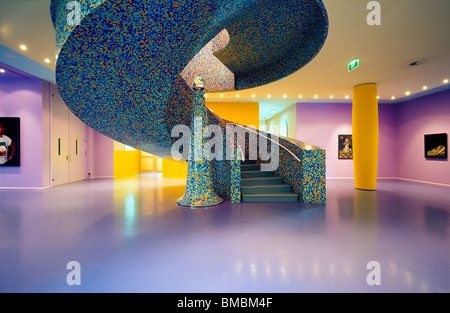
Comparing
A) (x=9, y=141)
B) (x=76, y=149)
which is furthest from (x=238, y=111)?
(x=9, y=141)

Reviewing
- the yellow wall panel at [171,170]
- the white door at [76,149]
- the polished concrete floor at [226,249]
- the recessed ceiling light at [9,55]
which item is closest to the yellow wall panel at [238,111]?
the yellow wall panel at [171,170]

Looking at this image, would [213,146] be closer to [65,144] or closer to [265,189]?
[265,189]

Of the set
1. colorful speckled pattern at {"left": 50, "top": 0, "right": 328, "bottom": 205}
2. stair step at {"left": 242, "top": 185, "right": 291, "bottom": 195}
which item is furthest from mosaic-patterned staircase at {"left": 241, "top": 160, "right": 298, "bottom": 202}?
colorful speckled pattern at {"left": 50, "top": 0, "right": 328, "bottom": 205}

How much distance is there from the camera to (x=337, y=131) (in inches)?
378

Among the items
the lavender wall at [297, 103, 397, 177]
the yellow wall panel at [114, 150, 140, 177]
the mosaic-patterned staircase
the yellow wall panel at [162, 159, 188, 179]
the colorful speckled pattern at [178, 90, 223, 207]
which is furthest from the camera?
the yellow wall panel at [114, 150, 140, 177]

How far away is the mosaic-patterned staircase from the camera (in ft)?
15.2

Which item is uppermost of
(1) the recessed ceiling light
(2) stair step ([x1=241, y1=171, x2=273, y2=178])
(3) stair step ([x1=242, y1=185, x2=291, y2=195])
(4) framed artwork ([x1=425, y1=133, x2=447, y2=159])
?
(1) the recessed ceiling light

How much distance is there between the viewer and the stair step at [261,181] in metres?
5.04

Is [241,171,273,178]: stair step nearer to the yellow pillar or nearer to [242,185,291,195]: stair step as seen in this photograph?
[242,185,291,195]: stair step

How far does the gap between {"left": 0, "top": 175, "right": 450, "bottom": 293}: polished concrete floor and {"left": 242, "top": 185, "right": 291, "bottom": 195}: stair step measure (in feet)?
2.54
